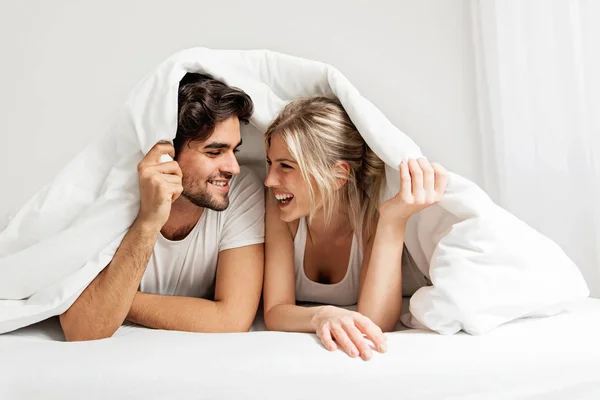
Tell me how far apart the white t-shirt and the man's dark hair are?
205 millimetres

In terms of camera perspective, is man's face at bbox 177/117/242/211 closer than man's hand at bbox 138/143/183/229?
No

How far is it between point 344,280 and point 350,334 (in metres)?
0.47

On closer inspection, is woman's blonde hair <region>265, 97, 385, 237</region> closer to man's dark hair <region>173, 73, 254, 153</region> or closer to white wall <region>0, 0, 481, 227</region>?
man's dark hair <region>173, 73, 254, 153</region>

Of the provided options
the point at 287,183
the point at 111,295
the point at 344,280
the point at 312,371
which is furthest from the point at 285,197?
the point at 312,371

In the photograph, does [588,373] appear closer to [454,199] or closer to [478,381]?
[478,381]

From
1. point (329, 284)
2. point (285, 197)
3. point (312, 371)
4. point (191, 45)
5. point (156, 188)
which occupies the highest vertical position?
point (191, 45)

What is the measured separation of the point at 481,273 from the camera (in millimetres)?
1141

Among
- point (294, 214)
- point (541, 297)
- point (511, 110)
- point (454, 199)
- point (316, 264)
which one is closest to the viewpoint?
point (541, 297)

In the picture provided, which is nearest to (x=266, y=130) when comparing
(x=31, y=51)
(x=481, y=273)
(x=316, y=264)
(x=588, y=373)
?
(x=316, y=264)

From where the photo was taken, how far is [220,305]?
138 cm

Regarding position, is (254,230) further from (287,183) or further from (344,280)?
(344,280)

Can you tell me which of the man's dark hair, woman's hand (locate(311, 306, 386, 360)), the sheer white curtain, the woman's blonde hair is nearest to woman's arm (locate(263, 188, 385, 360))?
woman's hand (locate(311, 306, 386, 360))

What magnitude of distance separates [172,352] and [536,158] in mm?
1167

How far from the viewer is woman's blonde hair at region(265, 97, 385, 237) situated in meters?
1.43
